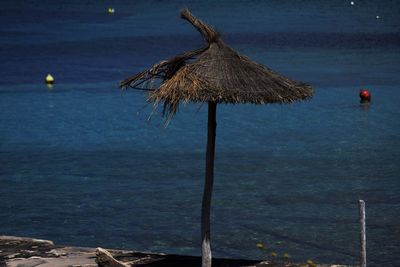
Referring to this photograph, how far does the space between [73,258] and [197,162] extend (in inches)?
361

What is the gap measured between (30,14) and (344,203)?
63.0m

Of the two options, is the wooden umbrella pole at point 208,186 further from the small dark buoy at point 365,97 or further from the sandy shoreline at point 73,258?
the small dark buoy at point 365,97

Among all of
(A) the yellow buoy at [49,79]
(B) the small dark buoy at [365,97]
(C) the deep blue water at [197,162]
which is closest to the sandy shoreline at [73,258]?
(C) the deep blue water at [197,162]

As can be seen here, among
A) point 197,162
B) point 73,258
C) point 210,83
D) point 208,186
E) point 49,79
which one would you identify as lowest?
point 73,258

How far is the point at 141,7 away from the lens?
86.8 metres

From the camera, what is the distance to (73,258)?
1163cm

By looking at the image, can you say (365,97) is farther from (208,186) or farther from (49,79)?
(208,186)

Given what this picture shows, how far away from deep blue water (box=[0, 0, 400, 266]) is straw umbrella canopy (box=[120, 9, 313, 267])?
411cm

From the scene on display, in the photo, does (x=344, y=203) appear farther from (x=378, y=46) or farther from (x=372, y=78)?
(x=378, y=46)

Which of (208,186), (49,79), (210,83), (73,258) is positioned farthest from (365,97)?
(210,83)

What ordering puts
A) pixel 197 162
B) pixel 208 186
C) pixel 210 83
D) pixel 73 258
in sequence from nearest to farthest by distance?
pixel 210 83 < pixel 208 186 < pixel 73 258 < pixel 197 162

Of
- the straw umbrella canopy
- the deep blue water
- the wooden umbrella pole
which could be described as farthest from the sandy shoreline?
the deep blue water

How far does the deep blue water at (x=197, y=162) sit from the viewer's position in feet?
51.1

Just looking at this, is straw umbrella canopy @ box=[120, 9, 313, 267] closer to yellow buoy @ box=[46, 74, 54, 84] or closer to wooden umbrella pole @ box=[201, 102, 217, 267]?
wooden umbrella pole @ box=[201, 102, 217, 267]
